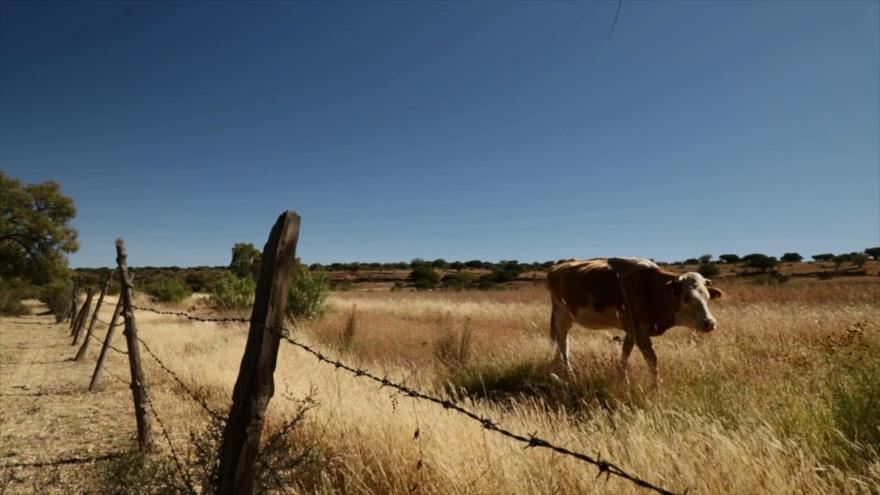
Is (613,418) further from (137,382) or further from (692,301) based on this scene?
(137,382)

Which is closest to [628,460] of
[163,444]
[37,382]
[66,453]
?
[163,444]

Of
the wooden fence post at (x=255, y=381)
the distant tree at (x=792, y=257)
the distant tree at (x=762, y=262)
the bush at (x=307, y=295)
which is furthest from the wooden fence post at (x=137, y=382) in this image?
the distant tree at (x=792, y=257)

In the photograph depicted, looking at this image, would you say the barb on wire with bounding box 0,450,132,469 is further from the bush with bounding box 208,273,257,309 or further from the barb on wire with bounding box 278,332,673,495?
the bush with bounding box 208,273,257,309

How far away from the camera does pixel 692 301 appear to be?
567 centimetres

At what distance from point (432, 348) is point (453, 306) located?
1077 cm

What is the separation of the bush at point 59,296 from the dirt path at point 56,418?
56.0ft

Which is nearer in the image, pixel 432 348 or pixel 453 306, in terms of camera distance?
pixel 432 348

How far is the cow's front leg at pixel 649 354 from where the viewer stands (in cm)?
535

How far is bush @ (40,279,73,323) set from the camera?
2553 centimetres

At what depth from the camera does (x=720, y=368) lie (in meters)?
5.35

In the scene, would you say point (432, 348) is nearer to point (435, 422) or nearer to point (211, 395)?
point (211, 395)

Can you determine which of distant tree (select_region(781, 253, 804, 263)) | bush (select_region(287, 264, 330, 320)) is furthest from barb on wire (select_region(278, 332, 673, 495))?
distant tree (select_region(781, 253, 804, 263))

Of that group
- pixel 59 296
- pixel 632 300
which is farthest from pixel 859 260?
pixel 59 296

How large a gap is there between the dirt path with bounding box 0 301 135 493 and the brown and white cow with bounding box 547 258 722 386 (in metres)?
5.92
